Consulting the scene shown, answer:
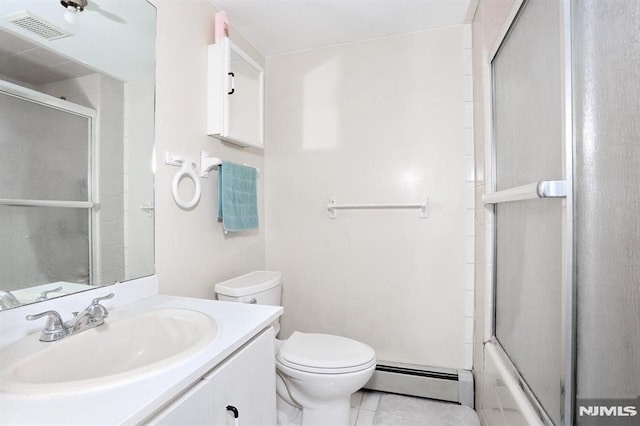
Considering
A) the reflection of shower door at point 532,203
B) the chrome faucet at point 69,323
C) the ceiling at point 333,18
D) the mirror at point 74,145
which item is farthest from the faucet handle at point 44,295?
the ceiling at point 333,18

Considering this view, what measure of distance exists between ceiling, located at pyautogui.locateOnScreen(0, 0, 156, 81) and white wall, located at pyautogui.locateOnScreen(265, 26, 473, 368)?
990mm

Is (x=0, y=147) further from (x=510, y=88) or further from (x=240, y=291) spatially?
(x=510, y=88)

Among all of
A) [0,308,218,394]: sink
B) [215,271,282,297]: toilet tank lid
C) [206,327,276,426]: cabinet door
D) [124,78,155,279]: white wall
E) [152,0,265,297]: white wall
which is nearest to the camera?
[0,308,218,394]: sink

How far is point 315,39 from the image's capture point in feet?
6.38

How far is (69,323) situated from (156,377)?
1.35 feet

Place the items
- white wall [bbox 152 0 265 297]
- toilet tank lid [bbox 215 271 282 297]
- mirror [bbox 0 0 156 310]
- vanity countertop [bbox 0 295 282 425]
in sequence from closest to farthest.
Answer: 1. vanity countertop [bbox 0 295 282 425]
2. mirror [bbox 0 0 156 310]
3. white wall [bbox 152 0 265 297]
4. toilet tank lid [bbox 215 271 282 297]

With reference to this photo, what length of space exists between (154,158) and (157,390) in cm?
95

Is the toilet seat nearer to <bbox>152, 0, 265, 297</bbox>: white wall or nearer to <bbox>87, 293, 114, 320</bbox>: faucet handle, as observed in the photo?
<bbox>152, 0, 265, 297</bbox>: white wall

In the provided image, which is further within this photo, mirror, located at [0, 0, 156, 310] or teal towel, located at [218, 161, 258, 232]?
teal towel, located at [218, 161, 258, 232]

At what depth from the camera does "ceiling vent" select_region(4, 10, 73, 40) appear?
867mm

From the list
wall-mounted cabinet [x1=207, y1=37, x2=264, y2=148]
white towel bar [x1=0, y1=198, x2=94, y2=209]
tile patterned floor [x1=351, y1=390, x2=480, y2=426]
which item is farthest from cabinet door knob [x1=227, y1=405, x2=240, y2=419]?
wall-mounted cabinet [x1=207, y1=37, x2=264, y2=148]

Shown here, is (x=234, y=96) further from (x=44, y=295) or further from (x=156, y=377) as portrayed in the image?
(x=156, y=377)

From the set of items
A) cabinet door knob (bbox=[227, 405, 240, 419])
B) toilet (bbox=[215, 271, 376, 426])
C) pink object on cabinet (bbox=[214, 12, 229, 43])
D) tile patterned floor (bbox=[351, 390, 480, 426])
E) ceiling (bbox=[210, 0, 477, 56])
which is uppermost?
ceiling (bbox=[210, 0, 477, 56])

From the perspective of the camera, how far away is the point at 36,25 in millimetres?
917
